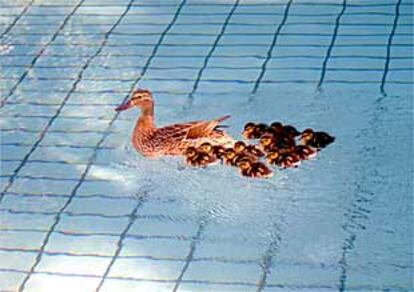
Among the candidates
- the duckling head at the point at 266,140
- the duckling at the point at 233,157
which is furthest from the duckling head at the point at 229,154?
Result: the duckling head at the point at 266,140

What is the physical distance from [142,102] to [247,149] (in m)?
0.40

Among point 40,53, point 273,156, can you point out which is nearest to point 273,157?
point 273,156

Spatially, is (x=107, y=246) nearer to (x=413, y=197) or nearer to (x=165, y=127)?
(x=165, y=127)

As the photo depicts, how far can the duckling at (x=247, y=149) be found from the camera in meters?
3.53

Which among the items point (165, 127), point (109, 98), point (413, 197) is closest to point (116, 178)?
point (165, 127)

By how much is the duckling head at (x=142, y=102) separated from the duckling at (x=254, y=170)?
0.40 meters

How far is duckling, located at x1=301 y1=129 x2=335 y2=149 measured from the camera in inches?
140

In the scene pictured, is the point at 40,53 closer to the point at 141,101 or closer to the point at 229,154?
the point at 141,101

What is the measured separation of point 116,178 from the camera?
3.50m

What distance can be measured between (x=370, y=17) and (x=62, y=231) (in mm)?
1887

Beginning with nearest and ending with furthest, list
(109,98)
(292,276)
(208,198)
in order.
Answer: (292,276), (208,198), (109,98)

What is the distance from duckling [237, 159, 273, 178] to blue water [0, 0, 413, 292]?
0.03 m

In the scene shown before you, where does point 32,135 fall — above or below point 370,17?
above

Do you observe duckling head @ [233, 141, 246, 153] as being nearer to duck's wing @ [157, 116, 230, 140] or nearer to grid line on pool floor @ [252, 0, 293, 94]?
duck's wing @ [157, 116, 230, 140]
